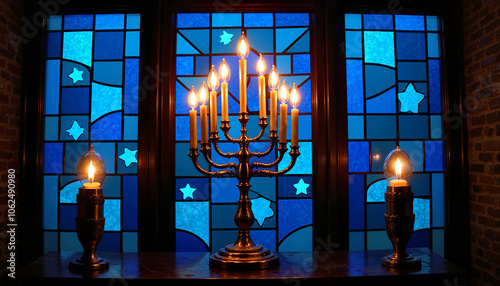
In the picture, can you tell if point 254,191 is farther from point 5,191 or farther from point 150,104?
point 5,191

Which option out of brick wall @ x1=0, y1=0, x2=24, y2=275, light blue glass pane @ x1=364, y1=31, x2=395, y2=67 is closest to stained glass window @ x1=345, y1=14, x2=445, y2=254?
light blue glass pane @ x1=364, y1=31, x2=395, y2=67

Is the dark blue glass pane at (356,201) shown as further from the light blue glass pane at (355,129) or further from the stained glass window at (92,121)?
the stained glass window at (92,121)

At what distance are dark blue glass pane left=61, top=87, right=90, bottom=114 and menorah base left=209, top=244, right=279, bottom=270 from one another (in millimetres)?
1398

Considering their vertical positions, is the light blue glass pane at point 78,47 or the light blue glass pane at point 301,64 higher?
the light blue glass pane at point 78,47

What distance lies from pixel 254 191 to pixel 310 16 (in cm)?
123

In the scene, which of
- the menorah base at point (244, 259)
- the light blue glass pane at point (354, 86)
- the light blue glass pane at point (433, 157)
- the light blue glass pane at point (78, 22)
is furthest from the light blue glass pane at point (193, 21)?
the light blue glass pane at point (433, 157)

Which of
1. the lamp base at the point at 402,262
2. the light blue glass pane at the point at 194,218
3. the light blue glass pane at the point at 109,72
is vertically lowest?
the lamp base at the point at 402,262

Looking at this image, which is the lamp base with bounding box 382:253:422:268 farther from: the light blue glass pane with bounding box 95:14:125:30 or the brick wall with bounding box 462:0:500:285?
the light blue glass pane with bounding box 95:14:125:30

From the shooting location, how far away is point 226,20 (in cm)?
241

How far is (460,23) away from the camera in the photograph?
2.36 meters

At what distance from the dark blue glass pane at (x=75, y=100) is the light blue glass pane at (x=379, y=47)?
187 centimetres

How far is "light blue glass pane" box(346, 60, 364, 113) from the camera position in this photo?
2365mm

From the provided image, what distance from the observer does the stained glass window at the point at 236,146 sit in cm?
231

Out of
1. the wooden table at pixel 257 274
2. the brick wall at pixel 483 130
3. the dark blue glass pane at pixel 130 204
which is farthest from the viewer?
the dark blue glass pane at pixel 130 204
